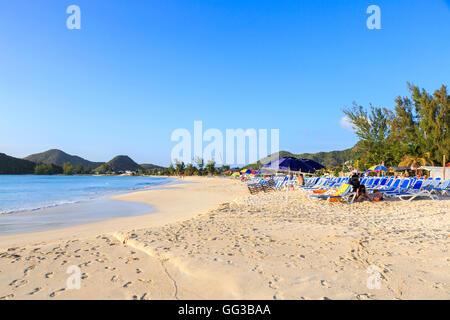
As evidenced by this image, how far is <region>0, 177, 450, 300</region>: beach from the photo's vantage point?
8.21 ft

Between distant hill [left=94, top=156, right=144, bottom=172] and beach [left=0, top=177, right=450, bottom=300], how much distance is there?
489ft

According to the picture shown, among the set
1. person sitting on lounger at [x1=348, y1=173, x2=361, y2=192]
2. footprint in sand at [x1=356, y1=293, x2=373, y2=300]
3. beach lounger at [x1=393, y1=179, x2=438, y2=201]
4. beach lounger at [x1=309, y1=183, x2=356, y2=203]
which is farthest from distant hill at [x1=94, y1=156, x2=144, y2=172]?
footprint in sand at [x1=356, y1=293, x2=373, y2=300]

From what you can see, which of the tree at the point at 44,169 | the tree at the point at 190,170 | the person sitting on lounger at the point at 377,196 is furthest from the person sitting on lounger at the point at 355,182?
the tree at the point at 44,169

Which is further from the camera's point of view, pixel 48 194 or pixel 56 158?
pixel 56 158

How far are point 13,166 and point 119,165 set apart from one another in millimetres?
62420

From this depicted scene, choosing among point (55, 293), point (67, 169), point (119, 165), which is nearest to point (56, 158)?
point (119, 165)

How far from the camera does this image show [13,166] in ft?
320

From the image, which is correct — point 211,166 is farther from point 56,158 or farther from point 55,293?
point 56,158

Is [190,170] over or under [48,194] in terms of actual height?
over

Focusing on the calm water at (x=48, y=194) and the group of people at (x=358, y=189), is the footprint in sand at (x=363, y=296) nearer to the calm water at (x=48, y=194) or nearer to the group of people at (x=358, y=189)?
the group of people at (x=358, y=189)

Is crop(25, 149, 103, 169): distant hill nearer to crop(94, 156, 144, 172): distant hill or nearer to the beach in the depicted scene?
crop(94, 156, 144, 172): distant hill

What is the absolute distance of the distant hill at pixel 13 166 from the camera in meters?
95.7

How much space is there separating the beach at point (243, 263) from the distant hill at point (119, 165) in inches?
5868

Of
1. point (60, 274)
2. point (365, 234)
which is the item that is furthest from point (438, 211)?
point (60, 274)
